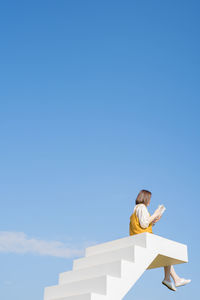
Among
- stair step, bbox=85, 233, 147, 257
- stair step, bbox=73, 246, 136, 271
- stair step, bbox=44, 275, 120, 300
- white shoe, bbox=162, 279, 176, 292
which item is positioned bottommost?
stair step, bbox=44, 275, 120, 300

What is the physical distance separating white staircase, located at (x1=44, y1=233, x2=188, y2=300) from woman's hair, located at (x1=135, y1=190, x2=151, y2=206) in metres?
0.99

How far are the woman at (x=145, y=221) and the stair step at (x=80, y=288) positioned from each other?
65.1 inches

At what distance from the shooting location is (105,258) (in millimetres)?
9195

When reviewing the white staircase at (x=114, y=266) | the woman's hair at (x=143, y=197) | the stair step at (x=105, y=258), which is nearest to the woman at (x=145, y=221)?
the woman's hair at (x=143, y=197)

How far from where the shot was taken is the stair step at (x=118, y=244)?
8742 mm

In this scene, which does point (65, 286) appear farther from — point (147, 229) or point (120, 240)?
point (147, 229)

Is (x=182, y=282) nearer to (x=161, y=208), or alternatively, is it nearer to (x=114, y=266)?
(x=161, y=208)

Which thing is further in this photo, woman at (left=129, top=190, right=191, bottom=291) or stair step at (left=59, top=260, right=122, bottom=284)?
woman at (left=129, top=190, right=191, bottom=291)

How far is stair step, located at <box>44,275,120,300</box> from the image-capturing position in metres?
7.94

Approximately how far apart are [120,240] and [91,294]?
1831mm

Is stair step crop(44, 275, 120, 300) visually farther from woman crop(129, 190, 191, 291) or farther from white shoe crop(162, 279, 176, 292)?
white shoe crop(162, 279, 176, 292)

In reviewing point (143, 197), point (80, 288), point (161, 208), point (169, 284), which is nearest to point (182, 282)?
point (169, 284)

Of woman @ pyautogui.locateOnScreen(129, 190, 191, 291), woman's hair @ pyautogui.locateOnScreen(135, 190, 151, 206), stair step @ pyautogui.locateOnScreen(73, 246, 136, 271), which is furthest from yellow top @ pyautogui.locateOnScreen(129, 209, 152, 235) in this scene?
stair step @ pyautogui.locateOnScreen(73, 246, 136, 271)

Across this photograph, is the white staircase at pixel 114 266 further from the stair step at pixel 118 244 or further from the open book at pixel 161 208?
the open book at pixel 161 208
